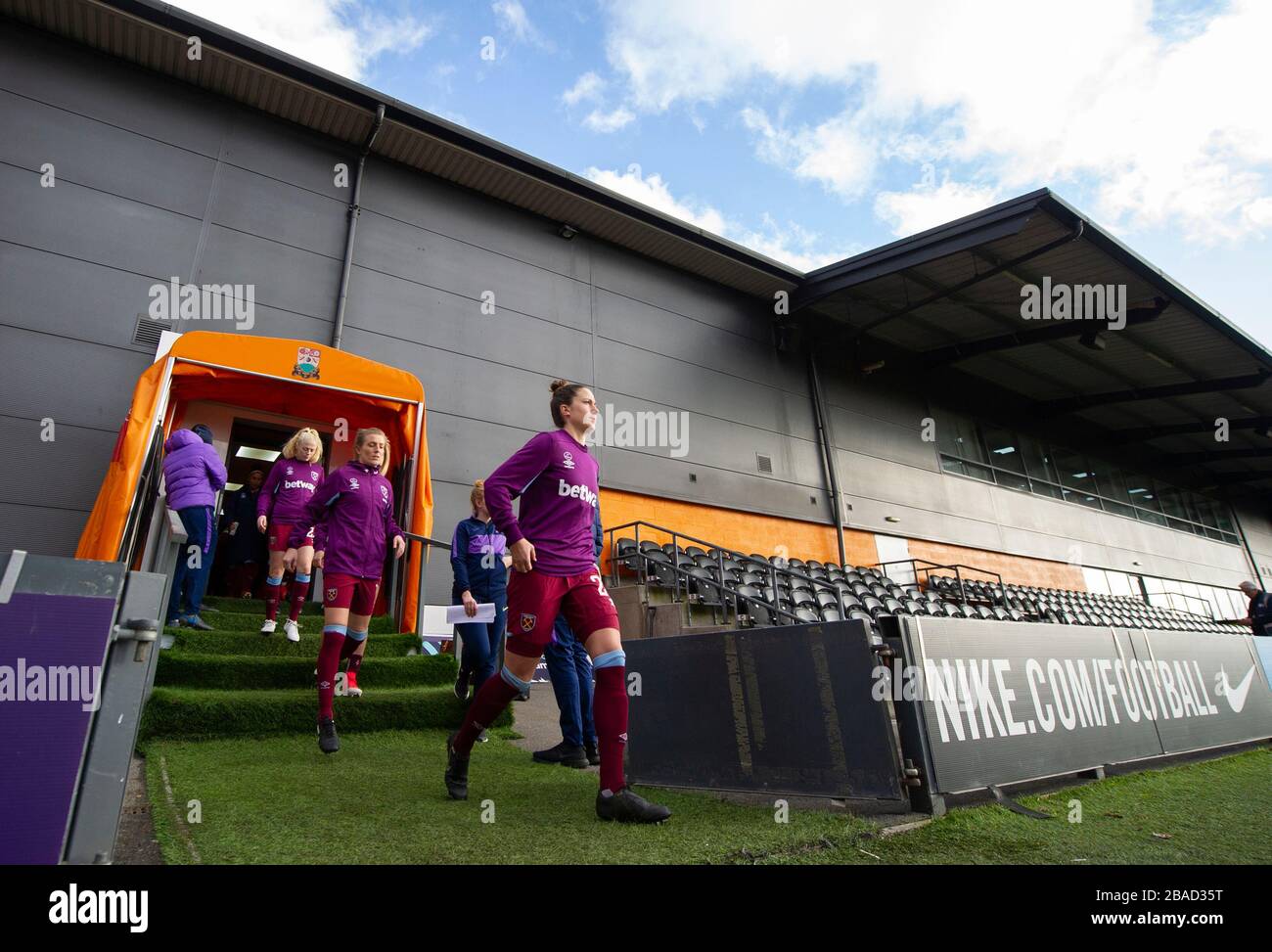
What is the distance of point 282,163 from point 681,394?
6.51 meters

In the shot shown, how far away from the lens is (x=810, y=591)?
864 centimetres

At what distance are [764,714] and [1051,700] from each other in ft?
5.42

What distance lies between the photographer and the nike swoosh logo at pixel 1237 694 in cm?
475

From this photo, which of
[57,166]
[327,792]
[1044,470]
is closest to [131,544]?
[327,792]

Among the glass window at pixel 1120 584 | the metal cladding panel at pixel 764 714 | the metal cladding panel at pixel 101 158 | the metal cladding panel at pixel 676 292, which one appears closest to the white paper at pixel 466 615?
the metal cladding panel at pixel 764 714

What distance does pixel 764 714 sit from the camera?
2.71m

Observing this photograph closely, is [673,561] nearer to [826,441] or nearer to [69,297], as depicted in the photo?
[826,441]

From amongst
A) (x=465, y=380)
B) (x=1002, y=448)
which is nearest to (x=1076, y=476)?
(x=1002, y=448)

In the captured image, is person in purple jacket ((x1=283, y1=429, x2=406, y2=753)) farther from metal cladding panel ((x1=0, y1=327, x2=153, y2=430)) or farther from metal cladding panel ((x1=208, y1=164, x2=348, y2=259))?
metal cladding panel ((x1=208, y1=164, x2=348, y2=259))

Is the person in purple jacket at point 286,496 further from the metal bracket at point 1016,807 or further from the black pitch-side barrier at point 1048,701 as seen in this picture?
the metal bracket at point 1016,807

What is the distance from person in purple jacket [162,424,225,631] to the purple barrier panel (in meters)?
4.06

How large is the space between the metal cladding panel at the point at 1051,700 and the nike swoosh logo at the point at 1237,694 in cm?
3
